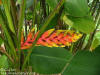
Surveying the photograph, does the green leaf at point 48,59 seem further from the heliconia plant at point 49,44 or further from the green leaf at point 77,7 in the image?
the green leaf at point 77,7

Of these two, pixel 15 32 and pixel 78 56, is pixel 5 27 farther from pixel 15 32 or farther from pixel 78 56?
pixel 78 56

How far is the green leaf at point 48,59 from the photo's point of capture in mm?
448

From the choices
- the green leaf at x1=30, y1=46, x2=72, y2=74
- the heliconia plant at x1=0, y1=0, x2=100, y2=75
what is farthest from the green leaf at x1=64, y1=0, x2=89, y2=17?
the green leaf at x1=30, y1=46, x2=72, y2=74

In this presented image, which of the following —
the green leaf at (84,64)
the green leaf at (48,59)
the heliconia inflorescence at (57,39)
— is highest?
the heliconia inflorescence at (57,39)

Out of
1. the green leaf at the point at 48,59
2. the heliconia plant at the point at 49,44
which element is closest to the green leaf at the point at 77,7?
the heliconia plant at the point at 49,44

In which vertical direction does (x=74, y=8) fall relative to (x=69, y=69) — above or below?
above

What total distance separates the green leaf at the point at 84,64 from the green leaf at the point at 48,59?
0.18 feet

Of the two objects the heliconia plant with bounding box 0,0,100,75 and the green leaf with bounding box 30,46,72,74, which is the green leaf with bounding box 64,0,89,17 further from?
the green leaf with bounding box 30,46,72,74

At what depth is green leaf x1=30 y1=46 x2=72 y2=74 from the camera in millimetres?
448

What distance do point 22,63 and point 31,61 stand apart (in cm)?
4

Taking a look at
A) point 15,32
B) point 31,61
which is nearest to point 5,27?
point 15,32

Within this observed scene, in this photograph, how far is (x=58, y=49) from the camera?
19.5 inches

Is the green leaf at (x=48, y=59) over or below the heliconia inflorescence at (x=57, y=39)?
below

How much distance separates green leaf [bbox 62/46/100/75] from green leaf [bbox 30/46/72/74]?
0.05 m
